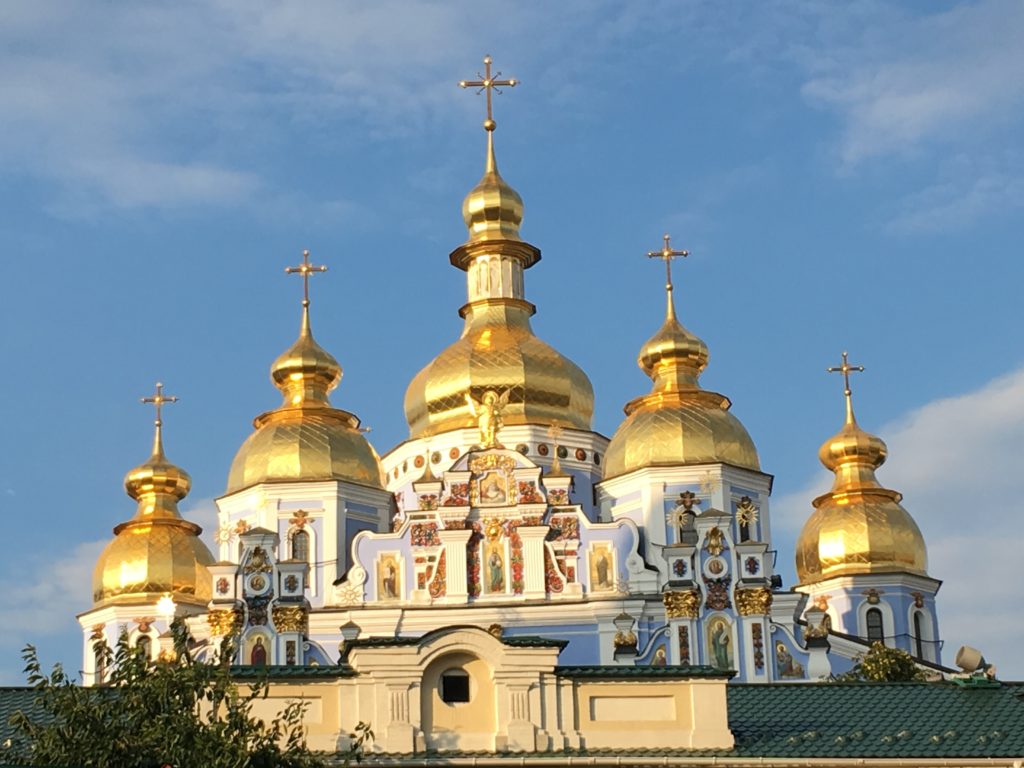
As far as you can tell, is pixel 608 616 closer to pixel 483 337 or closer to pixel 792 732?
pixel 483 337

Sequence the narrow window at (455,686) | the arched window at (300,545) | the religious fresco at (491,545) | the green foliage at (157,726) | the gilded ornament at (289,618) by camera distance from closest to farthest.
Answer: the green foliage at (157,726) → the narrow window at (455,686) → the religious fresco at (491,545) → the gilded ornament at (289,618) → the arched window at (300,545)

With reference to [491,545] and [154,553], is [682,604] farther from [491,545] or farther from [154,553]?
[154,553]

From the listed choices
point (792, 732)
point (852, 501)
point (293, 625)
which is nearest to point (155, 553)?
point (293, 625)

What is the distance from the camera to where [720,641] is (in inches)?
2160

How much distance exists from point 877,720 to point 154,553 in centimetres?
3672

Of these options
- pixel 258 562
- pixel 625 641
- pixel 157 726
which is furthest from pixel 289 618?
pixel 157 726

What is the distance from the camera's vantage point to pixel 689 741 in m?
29.8

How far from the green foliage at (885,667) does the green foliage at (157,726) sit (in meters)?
24.5

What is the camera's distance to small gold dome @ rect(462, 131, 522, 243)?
6769 centimetres

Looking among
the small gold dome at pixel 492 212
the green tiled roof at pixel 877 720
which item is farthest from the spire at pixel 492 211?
the green tiled roof at pixel 877 720

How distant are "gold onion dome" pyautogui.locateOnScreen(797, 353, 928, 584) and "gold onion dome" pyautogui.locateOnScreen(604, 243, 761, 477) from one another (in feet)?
19.2

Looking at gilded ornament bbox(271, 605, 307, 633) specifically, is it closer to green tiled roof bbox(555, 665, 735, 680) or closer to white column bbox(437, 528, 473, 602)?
white column bbox(437, 528, 473, 602)

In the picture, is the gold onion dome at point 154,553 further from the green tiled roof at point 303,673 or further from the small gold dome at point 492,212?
the green tiled roof at point 303,673

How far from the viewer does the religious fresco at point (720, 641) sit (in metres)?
54.6
